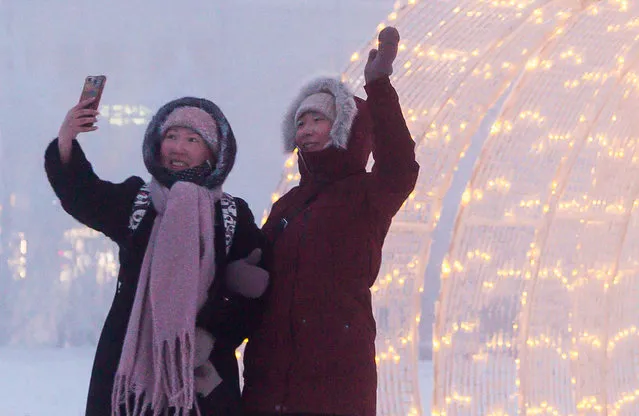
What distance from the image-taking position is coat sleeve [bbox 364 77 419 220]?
110 inches

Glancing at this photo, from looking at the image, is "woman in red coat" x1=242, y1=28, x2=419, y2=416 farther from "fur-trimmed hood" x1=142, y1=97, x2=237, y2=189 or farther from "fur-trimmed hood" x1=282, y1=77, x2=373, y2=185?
"fur-trimmed hood" x1=142, y1=97, x2=237, y2=189

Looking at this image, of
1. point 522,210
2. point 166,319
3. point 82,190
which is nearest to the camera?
point 166,319

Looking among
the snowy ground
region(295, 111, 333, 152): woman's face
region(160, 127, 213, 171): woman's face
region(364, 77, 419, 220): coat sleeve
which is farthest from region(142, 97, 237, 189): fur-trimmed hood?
the snowy ground

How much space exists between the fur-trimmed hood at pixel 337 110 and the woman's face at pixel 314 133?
55 millimetres

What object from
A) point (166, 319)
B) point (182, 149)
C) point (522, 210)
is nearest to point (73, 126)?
point (182, 149)

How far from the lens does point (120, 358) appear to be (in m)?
2.61

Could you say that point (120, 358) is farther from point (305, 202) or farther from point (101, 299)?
point (101, 299)

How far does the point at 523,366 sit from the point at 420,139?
1679 mm

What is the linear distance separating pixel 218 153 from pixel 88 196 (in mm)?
424

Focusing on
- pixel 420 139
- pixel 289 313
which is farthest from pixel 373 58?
pixel 420 139

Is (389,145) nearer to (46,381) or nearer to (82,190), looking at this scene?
(82,190)

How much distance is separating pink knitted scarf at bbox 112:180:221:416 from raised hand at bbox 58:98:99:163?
1.14 feet

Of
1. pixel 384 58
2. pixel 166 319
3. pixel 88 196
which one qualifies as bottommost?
pixel 166 319

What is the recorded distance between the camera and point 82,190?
272cm
